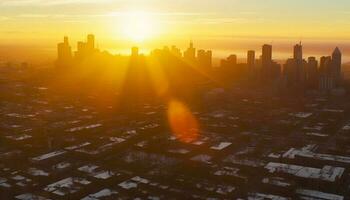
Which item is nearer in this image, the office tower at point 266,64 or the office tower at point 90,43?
the office tower at point 266,64

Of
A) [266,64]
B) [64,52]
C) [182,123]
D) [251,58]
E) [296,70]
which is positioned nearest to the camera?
[182,123]

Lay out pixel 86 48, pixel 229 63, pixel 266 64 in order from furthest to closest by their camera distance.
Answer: pixel 86 48 < pixel 229 63 < pixel 266 64

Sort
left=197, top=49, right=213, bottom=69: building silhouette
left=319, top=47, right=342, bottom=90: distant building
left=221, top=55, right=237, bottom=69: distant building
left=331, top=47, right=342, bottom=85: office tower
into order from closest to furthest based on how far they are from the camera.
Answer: left=319, top=47, right=342, bottom=90: distant building → left=331, top=47, right=342, bottom=85: office tower → left=221, top=55, right=237, bottom=69: distant building → left=197, top=49, right=213, bottom=69: building silhouette

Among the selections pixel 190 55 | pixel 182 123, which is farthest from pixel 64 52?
pixel 182 123

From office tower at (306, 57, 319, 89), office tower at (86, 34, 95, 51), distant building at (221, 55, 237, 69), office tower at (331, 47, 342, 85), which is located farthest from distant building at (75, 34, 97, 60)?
office tower at (331, 47, 342, 85)

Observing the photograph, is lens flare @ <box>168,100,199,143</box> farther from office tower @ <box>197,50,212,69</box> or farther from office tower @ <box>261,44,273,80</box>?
office tower @ <box>197,50,212,69</box>

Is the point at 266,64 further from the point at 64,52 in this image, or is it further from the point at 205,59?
the point at 64,52

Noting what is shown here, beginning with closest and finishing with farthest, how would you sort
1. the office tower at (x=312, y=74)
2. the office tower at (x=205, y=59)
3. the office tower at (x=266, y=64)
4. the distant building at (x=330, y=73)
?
the distant building at (x=330, y=73), the office tower at (x=312, y=74), the office tower at (x=266, y=64), the office tower at (x=205, y=59)

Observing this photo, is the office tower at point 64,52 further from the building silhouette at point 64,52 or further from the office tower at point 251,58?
the office tower at point 251,58

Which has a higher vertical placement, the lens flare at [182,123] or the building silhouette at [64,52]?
the building silhouette at [64,52]

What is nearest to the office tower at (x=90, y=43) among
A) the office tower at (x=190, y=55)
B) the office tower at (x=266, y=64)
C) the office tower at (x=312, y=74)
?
the office tower at (x=190, y=55)
